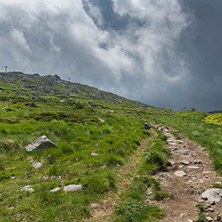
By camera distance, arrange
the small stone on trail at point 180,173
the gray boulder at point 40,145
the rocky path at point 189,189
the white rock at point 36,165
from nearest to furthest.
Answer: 1. the rocky path at point 189,189
2. the small stone on trail at point 180,173
3. the white rock at point 36,165
4. the gray boulder at point 40,145

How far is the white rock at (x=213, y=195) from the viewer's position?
576 centimetres

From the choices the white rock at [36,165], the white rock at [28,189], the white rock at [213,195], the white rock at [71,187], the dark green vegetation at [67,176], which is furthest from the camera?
the white rock at [36,165]

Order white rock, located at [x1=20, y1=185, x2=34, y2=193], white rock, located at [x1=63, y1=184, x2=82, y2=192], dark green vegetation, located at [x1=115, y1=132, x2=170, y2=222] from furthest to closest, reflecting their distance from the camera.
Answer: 1. white rock, located at [x1=63, y1=184, x2=82, y2=192]
2. white rock, located at [x1=20, y1=185, x2=34, y2=193]
3. dark green vegetation, located at [x1=115, y1=132, x2=170, y2=222]

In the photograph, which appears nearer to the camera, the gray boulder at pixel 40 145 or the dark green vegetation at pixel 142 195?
the dark green vegetation at pixel 142 195

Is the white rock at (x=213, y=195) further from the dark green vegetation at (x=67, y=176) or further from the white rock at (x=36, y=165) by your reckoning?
the white rock at (x=36, y=165)

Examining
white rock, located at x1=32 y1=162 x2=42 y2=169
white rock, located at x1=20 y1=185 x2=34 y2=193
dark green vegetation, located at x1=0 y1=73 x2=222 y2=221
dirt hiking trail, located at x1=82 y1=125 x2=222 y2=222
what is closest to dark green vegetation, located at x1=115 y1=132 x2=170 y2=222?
dark green vegetation, located at x1=0 y1=73 x2=222 y2=221

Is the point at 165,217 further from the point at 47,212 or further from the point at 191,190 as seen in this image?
the point at 47,212

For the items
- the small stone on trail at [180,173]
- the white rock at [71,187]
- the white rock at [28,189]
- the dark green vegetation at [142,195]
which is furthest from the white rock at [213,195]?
the white rock at [28,189]

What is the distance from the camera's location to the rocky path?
17.3ft

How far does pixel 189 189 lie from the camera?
23.0ft

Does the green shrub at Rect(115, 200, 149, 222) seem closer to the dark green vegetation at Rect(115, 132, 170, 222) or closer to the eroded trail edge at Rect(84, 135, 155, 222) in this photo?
the dark green vegetation at Rect(115, 132, 170, 222)

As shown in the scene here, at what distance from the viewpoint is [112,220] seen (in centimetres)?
536

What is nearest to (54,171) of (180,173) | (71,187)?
(71,187)

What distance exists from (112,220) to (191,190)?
13.6ft
